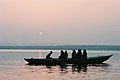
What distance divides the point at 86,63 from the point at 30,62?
6.87 meters

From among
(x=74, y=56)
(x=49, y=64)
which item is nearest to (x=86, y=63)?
(x=74, y=56)

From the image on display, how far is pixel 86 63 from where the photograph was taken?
4747 centimetres

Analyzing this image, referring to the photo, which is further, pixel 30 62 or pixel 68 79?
pixel 30 62

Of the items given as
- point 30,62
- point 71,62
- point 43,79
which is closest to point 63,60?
point 71,62

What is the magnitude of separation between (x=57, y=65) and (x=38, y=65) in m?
2.24

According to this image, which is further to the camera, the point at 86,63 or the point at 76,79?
the point at 86,63

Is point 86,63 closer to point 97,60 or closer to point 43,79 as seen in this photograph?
point 97,60

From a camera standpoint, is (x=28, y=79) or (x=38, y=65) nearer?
(x=28, y=79)

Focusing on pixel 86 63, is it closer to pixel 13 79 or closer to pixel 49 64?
pixel 49 64

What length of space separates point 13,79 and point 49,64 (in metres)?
18.0

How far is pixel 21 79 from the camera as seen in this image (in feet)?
95.0

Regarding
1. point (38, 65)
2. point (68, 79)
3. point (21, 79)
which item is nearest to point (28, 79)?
point (21, 79)

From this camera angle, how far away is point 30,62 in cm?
4825

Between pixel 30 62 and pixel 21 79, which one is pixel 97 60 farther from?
pixel 21 79
